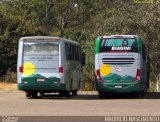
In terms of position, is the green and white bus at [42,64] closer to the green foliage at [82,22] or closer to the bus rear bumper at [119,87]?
the bus rear bumper at [119,87]

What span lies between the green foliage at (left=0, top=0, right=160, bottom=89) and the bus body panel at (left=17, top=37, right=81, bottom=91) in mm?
13716

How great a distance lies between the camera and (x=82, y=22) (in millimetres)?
63406

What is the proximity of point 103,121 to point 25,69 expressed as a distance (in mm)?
12028

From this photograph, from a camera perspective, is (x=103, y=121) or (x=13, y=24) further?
(x=13, y=24)

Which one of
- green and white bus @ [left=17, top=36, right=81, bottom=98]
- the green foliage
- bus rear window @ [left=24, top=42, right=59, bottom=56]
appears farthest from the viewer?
the green foliage

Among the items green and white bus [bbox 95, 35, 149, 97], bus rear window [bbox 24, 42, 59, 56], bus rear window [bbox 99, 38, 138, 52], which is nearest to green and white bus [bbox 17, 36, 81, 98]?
bus rear window [bbox 24, 42, 59, 56]

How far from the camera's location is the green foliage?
41.8 meters

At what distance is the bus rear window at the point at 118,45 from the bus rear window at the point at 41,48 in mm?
2498

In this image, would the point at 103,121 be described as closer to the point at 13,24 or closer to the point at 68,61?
the point at 68,61

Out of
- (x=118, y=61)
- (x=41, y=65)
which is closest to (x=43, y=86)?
(x=41, y=65)

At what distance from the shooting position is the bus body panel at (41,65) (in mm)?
28516

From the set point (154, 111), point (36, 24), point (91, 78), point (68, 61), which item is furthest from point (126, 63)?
point (36, 24)

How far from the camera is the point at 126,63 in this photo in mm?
29484

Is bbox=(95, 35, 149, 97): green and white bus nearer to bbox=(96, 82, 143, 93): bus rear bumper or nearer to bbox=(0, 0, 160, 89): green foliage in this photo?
bbox=(96, 82, 143, 93): bus rear bumper
